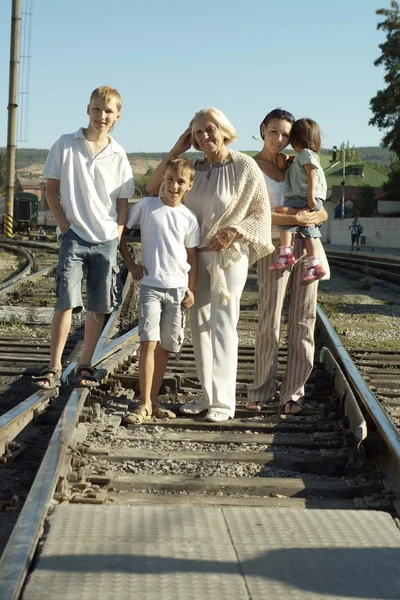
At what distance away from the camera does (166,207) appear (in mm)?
5707

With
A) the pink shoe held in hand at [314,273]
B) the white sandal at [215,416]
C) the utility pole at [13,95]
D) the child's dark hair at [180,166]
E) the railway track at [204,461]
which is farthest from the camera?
the utility pole at [13,95]

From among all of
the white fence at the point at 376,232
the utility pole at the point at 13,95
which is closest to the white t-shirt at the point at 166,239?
the utility pole at the point at 13,95

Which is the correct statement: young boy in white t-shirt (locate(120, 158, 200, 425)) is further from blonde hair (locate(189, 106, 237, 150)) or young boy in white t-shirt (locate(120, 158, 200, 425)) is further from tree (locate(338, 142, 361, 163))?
tree (locate(338, 142, 361, 163))

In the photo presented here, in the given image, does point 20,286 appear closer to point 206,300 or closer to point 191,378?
point 191,378

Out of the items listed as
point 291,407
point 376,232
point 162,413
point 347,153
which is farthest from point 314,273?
point 347,153

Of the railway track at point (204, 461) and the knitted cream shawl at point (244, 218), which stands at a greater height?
the knitted cream shawl at point (244, 218)

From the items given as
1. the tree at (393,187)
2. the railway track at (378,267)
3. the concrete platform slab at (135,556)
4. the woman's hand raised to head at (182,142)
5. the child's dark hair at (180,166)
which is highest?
the tree at (393,187)

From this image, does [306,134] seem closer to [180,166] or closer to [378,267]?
[180,166]

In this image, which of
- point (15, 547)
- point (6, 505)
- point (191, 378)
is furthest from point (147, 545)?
point (191, 378)

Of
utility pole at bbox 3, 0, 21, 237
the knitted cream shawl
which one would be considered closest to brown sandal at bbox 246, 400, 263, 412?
the knitted cream shawl

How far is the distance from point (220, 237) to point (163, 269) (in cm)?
37

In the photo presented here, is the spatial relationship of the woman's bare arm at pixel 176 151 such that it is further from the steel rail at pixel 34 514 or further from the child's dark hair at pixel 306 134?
the steel rail at pixel 34 514

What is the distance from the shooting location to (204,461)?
16.1 feet

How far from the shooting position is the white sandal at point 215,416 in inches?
229
